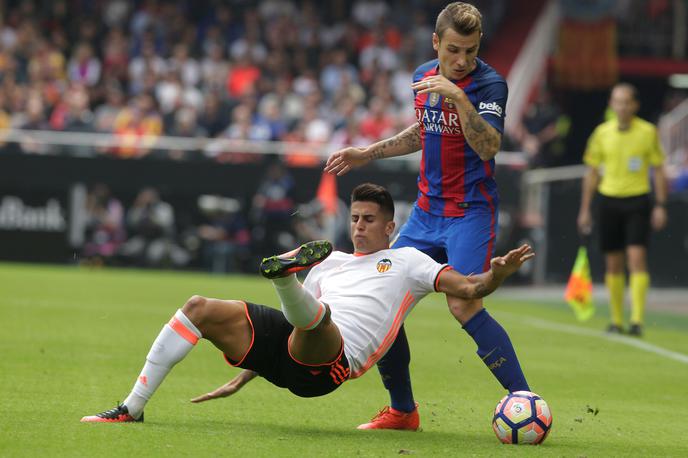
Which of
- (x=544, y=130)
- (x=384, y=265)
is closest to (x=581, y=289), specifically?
(x=384, y=265)

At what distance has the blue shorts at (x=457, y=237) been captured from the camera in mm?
6844

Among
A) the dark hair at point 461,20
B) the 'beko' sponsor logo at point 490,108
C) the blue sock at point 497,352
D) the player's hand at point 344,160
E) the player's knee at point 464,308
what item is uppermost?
the dark hair at point 461,20

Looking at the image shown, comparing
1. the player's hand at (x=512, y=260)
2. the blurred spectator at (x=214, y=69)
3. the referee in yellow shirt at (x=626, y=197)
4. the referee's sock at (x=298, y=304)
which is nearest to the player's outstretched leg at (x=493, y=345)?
the player's hand at (x=512, y=260)

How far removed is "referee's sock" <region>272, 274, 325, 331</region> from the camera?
585 centimetres

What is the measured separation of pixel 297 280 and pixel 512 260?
963 millimetres

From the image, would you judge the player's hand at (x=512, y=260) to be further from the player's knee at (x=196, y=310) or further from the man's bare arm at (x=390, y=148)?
the man's bare arm at (x=390, y=148)

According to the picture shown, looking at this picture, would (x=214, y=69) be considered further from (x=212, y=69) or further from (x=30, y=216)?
(x=30, y=216)

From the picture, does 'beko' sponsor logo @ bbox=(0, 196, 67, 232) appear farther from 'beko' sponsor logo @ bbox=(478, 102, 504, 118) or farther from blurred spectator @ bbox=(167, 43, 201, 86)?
'beko' sponsor logo @ bbox=(478, 102, 504, 118)

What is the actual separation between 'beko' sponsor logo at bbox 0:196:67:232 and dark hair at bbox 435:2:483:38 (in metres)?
15.4

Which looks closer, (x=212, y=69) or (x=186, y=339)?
(x=186, y=339)

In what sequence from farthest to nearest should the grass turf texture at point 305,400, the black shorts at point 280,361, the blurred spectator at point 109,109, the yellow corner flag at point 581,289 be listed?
the blurred spectator at point 109,109 < the yellow corner flag at point 581,289 < the black shorts at point 280,361 < the grass turf texture at point 305,400

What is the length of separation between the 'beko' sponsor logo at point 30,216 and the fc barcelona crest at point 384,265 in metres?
15.4

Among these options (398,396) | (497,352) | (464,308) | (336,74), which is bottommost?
(398,396)

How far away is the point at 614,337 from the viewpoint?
13.1 metres
